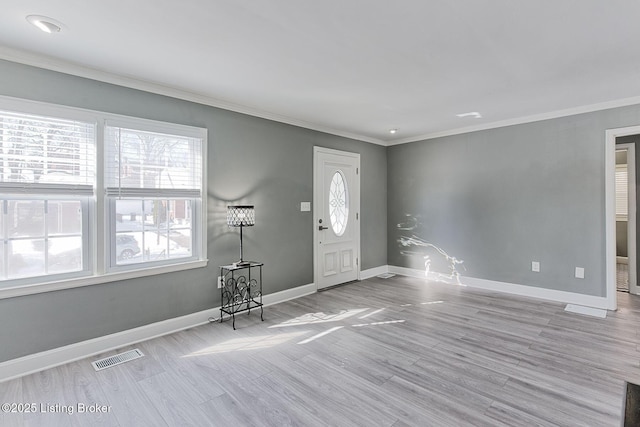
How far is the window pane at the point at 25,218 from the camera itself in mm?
2480

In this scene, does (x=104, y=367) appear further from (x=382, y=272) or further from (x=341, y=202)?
(x=382, y=272)

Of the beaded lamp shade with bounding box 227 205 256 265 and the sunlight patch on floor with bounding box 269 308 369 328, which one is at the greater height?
the beaded lamp shade with bounding box 227 205 256 265

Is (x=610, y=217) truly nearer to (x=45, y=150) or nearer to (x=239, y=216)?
(x=239, y=216)

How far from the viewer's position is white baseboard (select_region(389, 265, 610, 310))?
396 centimetres

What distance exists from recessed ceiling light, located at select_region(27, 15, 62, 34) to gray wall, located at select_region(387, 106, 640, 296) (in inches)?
193

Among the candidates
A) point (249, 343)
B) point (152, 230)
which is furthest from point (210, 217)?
point (249, 343)

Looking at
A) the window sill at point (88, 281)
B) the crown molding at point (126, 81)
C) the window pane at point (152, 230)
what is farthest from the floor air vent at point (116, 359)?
the crown molding at point (126, 81)

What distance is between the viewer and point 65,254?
2.72 metres

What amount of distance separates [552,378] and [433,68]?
2.63 metres

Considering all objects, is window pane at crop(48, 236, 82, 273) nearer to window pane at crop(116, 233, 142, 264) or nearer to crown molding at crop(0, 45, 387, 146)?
window pane at crop(116, 233, 142, 264)

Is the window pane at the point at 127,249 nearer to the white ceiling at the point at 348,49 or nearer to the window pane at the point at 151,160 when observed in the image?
the window pane at the point at 151,160

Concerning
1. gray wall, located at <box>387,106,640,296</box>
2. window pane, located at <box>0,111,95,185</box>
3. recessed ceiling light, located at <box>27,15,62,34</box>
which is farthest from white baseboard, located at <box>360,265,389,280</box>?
recessed ceiling light, located at <box>27,15,62,34</box>

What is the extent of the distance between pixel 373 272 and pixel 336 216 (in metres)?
1.38

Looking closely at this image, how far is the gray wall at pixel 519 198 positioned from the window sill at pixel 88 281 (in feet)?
12.6
